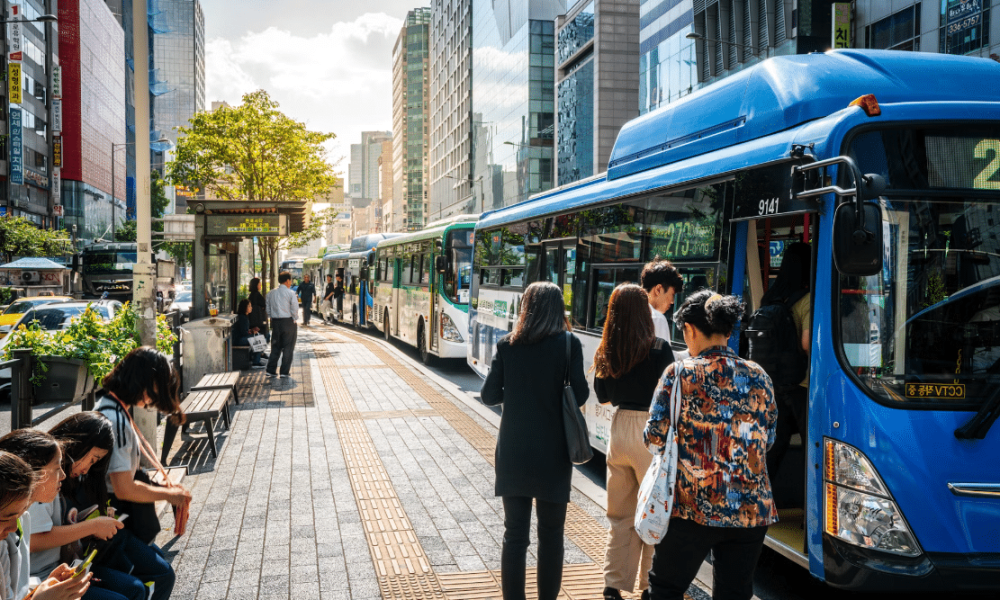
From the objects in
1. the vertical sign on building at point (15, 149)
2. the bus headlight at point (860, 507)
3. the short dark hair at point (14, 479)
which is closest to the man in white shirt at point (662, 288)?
the bus headlight at point (860, 507)

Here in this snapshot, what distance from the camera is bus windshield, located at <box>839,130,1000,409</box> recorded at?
388cm

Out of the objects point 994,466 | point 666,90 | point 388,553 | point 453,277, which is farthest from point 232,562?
point 666,90

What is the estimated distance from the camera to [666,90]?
3975 cm

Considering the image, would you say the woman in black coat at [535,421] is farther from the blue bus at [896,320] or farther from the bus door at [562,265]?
the bus door at [562,265]

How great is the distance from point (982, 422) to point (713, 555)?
4.98 ft

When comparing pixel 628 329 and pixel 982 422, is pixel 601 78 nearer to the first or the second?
pixel 628 329

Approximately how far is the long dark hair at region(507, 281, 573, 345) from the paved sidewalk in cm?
163

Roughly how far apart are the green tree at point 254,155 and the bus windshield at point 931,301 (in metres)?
23.2

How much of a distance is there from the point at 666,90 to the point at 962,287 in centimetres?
3776

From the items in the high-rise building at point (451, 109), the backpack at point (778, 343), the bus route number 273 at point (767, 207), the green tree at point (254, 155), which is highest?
the high-rise building at point (451, 109)

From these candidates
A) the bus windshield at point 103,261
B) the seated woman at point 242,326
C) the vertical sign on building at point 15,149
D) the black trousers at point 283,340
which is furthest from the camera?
the vertical sign on building at point 15,149

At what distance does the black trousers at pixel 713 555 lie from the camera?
3.25m

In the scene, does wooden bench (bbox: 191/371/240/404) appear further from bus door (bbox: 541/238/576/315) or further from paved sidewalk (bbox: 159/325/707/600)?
bus door (bbox: 541/238/576/315)

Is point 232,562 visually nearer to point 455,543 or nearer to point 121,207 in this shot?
point 455,543
